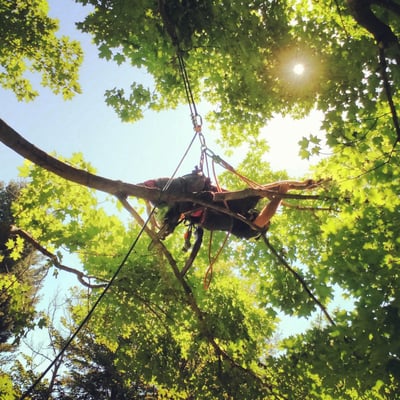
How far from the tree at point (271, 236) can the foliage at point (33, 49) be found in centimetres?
271

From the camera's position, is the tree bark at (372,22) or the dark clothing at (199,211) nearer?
the tree bark at (372,22)

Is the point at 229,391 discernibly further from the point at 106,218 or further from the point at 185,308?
the point at 106,218


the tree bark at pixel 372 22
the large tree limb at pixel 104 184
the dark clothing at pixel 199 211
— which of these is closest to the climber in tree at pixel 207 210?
the dark clothing at pixel 199 211

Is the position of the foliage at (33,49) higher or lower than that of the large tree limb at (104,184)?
higher

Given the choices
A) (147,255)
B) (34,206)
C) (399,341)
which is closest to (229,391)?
(147,255)

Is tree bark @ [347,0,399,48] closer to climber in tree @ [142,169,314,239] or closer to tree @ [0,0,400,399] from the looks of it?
tree @ [0,0,400,399]

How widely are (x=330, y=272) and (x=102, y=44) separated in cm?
503

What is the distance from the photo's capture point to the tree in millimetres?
3305

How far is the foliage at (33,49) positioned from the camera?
722 cm

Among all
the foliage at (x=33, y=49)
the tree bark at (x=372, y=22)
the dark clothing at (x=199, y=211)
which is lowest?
the dark clothing at (x=199, y=211)

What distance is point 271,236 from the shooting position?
859 cm

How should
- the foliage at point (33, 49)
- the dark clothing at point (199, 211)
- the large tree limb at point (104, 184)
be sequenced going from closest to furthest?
the large tree limb at point (104, 184)
the dark clothing at point (199, 211)
the foliage at point (33, 49)

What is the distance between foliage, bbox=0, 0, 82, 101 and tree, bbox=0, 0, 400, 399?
2.71 meters

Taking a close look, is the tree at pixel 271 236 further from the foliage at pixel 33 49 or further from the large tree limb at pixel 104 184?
the foliage at pixel 33 49
